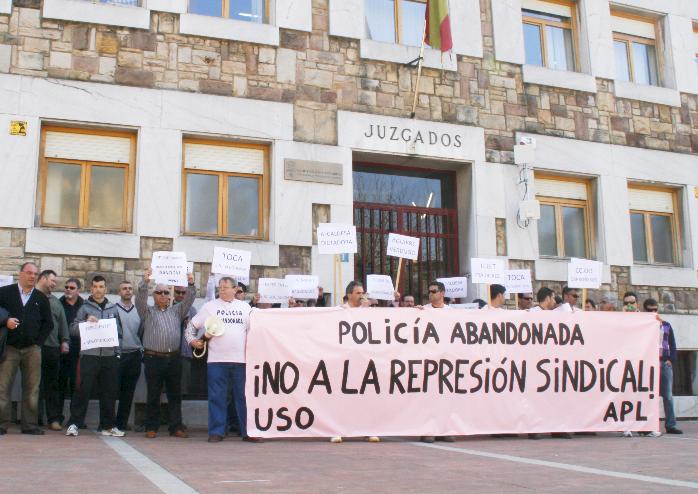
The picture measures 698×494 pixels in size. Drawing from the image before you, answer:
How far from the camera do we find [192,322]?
8.91m

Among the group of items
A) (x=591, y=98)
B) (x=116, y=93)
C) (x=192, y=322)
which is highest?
(x=591, y=98)

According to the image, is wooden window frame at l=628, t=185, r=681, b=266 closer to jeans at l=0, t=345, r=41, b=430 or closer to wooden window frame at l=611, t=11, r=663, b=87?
wooden window frame at l=611, t=11, r=663, b=87

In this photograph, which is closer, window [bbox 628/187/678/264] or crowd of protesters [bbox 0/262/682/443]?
crowd of protesters [bbox 0/262/682/443]

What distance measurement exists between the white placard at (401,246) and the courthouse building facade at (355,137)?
139cm

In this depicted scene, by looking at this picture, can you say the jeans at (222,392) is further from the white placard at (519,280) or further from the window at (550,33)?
the window at (550,33)

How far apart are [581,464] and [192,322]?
4.47 metres

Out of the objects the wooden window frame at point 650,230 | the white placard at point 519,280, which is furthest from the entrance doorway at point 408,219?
the wooden window frame at point 650,230

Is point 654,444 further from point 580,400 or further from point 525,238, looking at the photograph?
point 525,238

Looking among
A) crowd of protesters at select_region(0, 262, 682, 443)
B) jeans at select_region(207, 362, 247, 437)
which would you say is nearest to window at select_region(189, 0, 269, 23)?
crowd of protesters at select_region(0, 262, 682, 443)

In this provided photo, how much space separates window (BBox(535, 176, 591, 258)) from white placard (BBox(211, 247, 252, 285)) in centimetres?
590

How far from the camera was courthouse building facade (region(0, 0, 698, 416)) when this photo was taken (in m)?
11.2

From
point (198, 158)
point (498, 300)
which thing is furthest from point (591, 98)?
point (198, 158)

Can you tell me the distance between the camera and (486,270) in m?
11.0

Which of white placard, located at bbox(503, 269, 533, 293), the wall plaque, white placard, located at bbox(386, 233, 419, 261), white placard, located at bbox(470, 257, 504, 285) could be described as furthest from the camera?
the wall plaque
